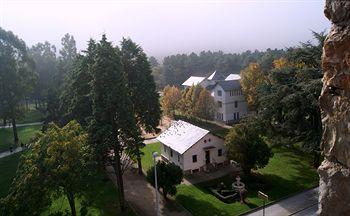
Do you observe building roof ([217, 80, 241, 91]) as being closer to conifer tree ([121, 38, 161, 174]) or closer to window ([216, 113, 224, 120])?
window ([216, 113, 224, 120])

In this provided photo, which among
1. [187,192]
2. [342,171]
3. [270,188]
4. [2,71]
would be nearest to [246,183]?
[270,188]

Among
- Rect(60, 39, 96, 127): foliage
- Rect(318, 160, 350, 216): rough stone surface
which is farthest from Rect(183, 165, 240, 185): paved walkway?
Rect(318, 160, 350, 216): rough stone surface

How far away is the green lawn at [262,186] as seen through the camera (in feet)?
81.8

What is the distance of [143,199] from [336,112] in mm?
20360

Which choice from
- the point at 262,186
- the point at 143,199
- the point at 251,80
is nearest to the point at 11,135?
the point at 143,199

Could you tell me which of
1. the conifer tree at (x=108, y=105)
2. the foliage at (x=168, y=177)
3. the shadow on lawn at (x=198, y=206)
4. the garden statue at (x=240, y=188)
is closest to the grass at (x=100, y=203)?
the conifer tree at (x=108, y=105)

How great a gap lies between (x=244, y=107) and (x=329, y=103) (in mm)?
44334

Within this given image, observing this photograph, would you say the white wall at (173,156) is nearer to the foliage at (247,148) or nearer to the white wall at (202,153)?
the white wall at (202,153)

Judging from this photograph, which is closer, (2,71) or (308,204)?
(308,204)

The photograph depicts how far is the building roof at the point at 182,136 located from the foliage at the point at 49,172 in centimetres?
1313

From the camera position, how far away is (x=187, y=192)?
27.9 meters

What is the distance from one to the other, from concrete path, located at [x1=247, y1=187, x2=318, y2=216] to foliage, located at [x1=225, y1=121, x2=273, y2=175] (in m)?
4.09

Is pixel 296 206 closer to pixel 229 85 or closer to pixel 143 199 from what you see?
pixel 143 199

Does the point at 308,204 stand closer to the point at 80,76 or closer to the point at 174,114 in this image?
the point at 80,76
